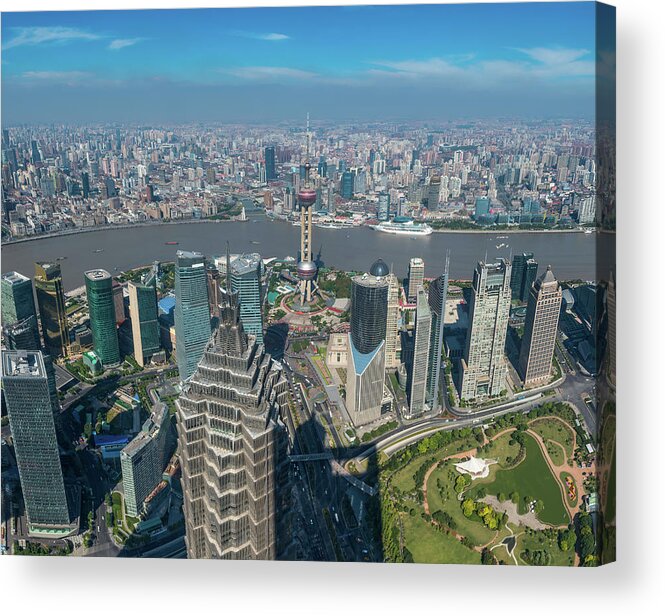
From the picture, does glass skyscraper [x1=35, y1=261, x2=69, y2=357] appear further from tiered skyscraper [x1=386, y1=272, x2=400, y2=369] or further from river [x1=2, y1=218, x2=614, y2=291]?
tiered skyscraper [x1=386, y1=272, x2=400, y2=369]

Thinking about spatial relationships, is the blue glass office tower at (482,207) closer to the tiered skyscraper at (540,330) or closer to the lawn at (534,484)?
the tiered skyscraper at (540,330)

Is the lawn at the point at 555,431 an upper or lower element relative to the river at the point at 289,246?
lower

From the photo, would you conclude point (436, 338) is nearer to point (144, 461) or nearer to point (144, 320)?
point (144, 461)

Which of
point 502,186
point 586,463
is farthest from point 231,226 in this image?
point 586,463

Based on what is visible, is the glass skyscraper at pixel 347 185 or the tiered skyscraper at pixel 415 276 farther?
the glass skyscraper at pixel 347 185

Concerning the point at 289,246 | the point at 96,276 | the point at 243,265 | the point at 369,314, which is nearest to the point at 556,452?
the point at 369,314

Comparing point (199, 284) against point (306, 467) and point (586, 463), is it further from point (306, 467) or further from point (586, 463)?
point (586, 463)


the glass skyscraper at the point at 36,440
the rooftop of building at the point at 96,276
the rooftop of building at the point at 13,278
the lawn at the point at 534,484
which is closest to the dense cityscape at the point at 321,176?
the rooftop of building at the point at 13,278

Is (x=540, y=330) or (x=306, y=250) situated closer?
(x=540, y=330)
